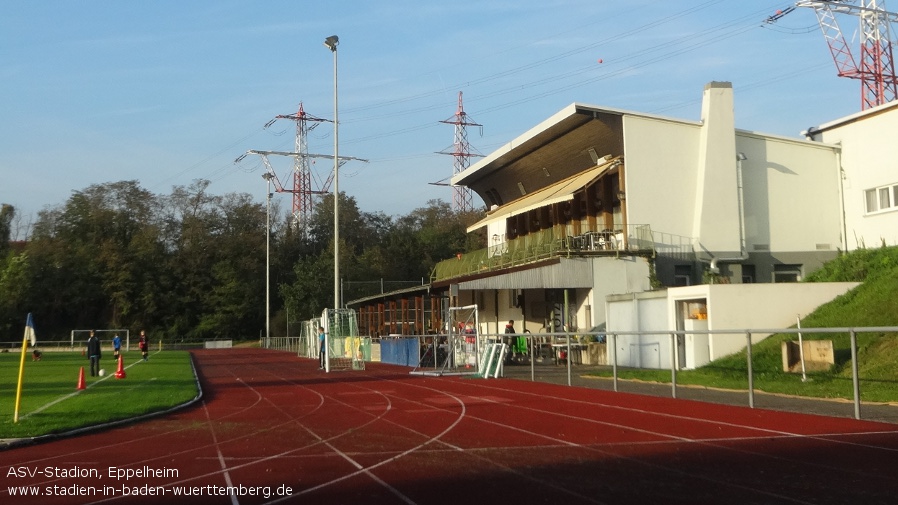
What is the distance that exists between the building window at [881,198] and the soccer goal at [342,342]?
2077cm

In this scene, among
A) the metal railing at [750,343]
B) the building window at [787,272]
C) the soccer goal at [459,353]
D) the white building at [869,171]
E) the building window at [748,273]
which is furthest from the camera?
the building window at [787,272]

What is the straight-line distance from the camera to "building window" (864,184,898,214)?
105 feet

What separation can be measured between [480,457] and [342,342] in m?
27.7

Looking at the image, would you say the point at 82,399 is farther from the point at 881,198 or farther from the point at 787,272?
the point at 881,198

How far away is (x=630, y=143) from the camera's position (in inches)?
1331

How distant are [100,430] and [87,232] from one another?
93.1 meters

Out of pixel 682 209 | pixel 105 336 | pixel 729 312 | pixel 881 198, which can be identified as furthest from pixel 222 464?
pixel 105 336

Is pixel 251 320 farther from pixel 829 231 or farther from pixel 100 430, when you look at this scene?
pixel 100 430

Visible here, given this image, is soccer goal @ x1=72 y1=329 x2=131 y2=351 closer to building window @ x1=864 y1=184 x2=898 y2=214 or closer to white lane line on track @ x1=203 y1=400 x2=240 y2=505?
building window @ x1=864 y1=184 x2=898 y2=214

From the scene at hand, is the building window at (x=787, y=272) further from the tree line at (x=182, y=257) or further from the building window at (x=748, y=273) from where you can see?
the tree line at (x=182, y=257)

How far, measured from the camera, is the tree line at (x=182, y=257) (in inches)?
3538

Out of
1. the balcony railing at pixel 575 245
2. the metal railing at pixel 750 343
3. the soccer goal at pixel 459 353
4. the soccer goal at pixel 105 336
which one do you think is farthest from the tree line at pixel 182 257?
the metal railing at pixel 750 343

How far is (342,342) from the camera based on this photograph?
37.9 m

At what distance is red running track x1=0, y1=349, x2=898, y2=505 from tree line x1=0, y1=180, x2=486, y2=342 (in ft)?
226
